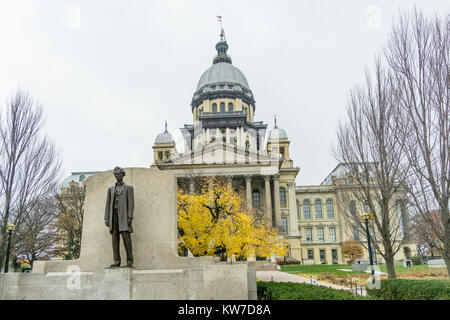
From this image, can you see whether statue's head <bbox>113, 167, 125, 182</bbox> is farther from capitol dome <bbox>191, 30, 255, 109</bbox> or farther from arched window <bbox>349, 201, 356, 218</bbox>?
capitol dome <bbox>191, 30, 255, 109</bbox>

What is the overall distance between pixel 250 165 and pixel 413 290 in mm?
43820

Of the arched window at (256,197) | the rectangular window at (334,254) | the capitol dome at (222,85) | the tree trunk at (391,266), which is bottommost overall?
the rectangular window at (334,254)

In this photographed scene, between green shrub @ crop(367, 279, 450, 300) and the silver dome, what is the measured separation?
74.2m

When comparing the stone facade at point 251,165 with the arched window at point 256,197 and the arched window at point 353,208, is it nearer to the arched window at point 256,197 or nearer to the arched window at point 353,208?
the arched window at point 256,197

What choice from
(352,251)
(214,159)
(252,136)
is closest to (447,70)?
(352,251)

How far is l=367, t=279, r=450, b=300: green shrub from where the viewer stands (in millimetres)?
11742

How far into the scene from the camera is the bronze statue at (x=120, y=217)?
7781 millimetres

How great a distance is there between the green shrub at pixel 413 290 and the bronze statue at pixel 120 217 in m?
9.83

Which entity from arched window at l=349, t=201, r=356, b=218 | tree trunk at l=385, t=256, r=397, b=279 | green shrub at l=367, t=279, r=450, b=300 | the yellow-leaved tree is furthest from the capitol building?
green shrub at l=367, t=279, r=450, b=300

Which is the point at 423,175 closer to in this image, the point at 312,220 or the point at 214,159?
the point at 214,159

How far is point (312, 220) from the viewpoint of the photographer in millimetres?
69250

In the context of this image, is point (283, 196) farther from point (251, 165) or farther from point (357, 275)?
point (357, 275)

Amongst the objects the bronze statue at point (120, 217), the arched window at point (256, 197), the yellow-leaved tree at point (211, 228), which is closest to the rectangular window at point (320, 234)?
the arched window at point (256, 197)

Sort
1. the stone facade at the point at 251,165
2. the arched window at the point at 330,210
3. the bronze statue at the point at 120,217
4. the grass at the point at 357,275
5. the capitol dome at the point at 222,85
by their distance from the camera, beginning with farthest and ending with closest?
the capitol dome at the point at 222,85, the arched window at the point at 330,210, the stone facade at the point at 251,165, the grass at the point at 357,275, the bronze statue at the point at 120,217
